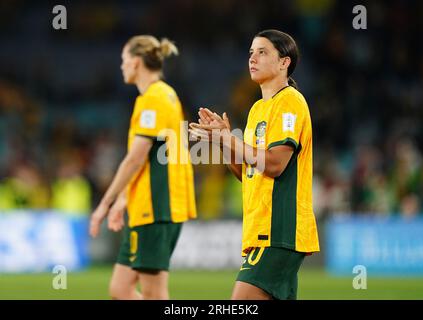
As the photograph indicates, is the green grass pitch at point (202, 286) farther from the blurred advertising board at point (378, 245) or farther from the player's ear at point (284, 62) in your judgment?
the player's ear at point (284, 62)

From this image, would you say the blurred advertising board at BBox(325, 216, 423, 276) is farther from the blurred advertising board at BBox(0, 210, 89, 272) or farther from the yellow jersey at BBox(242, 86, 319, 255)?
the yellow jersey at BBox(242, 86, 319, 255)

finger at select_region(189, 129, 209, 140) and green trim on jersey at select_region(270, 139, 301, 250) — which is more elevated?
finger at select_region(189, 129, 209, 140)

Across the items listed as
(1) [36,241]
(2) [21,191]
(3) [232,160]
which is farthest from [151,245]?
(2) [21,191]

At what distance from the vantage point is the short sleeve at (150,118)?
6945 mm

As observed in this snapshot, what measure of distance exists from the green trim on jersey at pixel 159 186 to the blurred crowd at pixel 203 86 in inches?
377

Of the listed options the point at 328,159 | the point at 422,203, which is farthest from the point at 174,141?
the point at 328,159

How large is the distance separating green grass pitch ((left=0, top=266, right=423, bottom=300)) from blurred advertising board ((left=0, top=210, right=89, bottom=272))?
45 centimetres

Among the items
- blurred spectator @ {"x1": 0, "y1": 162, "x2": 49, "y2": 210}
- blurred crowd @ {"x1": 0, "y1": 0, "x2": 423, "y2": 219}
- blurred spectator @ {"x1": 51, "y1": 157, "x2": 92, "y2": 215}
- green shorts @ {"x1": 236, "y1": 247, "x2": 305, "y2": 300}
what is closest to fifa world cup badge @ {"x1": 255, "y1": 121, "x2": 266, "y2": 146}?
green shorts @ {"x1": 236, "y1": 247, "x2": 305, "y2": 300}

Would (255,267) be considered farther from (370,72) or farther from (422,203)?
(370,72)

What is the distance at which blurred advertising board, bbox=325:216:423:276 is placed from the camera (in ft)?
46.9

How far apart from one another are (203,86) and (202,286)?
Result: 9.17 m

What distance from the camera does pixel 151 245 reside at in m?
6.88

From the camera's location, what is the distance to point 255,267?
5145mm
